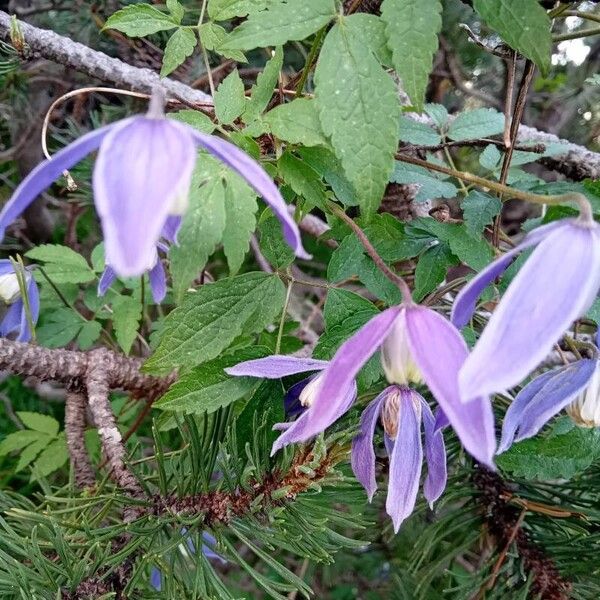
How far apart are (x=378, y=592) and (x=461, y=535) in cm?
46

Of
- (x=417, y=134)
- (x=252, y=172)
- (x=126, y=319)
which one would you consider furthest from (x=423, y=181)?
(x=126, y=319)

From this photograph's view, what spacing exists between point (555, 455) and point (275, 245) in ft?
0.86

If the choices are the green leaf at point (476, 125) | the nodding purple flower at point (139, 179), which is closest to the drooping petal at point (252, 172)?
the nodding purple flower at point (139, 179)

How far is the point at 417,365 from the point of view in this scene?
30 cm

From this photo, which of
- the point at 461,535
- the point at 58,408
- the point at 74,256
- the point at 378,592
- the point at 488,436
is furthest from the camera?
the point at 58,408

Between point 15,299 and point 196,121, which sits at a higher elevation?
point 196,121

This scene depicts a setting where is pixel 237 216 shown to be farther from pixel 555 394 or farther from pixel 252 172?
pixel 555 394

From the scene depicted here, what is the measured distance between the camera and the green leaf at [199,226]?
1.16 ft

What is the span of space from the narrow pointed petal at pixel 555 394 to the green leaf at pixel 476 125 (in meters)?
0.25

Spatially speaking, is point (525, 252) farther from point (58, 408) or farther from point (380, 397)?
point (58, 408)

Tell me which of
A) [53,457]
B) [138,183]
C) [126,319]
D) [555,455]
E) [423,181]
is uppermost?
[138,183]

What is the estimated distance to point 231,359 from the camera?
17.7 inches

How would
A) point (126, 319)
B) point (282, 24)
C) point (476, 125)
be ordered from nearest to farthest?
point (282, 24) < point (476, 125) < point (126, 319)

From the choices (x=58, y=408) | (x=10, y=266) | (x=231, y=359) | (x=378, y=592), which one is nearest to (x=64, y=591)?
(x=231, y=359)
